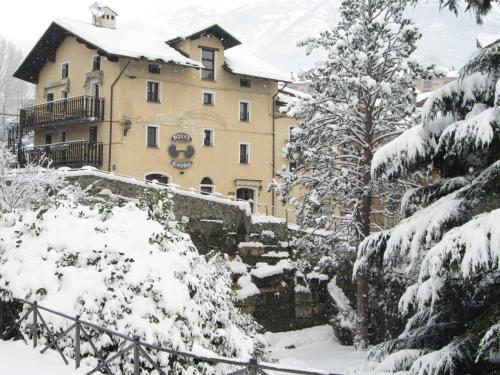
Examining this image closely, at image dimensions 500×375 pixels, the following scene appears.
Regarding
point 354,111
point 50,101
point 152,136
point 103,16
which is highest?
point 103,16

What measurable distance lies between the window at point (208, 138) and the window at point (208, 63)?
2787 millimetres

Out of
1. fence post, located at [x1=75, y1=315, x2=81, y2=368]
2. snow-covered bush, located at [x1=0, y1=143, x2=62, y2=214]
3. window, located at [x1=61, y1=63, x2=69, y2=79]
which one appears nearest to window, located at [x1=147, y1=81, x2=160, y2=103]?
window, located at [x1=61, y1=63, x2=69, y2=79]

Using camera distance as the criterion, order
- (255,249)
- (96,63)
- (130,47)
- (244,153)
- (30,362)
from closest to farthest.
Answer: (30,362), (255,249), (130,47), (96,63), (244,153)

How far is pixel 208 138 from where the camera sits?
35219 millimetres

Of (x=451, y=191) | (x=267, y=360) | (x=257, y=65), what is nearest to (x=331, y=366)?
(x=267, y=360)

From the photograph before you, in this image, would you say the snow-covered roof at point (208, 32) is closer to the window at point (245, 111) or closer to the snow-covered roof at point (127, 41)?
the snow-covered roof at point (127, 41)

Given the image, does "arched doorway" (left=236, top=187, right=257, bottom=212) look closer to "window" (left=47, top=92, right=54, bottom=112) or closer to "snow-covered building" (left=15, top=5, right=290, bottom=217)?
"snow-covered building" (left=15, top=5, right=290, bottom=217)

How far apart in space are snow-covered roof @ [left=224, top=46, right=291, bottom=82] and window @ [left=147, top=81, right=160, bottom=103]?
4325 mm

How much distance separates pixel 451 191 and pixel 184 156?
2621 cm

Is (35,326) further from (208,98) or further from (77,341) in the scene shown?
(208,98)

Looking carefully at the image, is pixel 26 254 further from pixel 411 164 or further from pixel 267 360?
pixel 411 164

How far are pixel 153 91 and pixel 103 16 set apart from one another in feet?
21.4

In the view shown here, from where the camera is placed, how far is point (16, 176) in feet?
76.7

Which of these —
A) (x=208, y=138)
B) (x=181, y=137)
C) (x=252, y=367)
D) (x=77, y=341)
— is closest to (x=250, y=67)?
(x=208, y=138)
